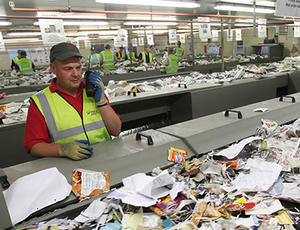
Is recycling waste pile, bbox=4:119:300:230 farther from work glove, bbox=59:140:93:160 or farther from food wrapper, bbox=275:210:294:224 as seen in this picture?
work glove, bbox=59:140:93:160

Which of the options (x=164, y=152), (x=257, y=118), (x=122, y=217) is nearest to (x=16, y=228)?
(x=122, y=217)

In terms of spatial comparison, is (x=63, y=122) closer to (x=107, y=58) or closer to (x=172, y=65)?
(x=172, y=65)

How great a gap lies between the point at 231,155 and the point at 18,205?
3.84 feet

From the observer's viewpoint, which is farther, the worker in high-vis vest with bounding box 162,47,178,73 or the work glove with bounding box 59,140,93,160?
the worker in high-vis vest with bounding box 162,47,178,73

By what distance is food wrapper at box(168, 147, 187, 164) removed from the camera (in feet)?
5.07

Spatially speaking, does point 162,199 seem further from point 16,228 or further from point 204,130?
point 204,130

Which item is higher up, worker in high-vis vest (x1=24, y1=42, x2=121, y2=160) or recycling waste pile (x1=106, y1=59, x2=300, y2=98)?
worker in high-vis vest (x1=24, y1=42, x2=121, y2=160)

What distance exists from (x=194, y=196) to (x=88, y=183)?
53 cm

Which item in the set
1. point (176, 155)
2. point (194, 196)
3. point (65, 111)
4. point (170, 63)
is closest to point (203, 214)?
point (194, 196)

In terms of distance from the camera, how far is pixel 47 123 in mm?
1817

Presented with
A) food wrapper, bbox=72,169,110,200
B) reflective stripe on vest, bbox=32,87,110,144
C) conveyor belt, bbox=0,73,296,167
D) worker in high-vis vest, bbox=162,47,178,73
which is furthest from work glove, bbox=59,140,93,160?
worker in high-vis vest, bbox=162,47,178,73

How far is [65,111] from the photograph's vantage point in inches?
72.9

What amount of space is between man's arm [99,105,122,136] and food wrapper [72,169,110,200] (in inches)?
27.0

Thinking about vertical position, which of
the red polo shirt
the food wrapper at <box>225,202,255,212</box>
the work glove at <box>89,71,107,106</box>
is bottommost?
the food wrapper at <box>225,202,255,212</box>
